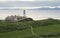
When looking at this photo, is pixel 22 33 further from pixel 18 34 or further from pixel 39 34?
pixel 39 34

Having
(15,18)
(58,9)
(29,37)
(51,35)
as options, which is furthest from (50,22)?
(58,9)

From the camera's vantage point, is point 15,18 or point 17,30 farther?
point 15,18

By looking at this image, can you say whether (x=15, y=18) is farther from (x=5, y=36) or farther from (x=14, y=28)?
(x=5, y=36)

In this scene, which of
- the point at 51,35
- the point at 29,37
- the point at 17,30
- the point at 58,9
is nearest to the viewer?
the point at 29,37

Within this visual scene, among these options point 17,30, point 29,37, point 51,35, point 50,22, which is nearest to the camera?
point 29,37

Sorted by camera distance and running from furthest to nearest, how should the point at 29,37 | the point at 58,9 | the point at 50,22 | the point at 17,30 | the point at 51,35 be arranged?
1. the point at 58,9
2. the point at 50,22
3. the point at 17,30
4. the point at 51,35
5. the point at 29,37

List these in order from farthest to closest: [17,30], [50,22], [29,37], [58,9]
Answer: [58,9], [50,22], [17,30], [29,37]

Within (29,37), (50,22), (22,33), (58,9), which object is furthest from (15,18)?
(58,9)

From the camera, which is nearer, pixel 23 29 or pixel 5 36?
pixel 5 36
